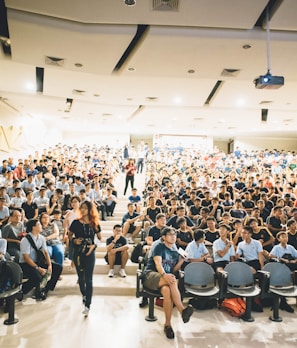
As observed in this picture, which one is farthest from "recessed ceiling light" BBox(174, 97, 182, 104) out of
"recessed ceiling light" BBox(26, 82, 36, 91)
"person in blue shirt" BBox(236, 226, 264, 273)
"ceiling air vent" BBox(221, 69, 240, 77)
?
"person in blue shirt" BBox(236, 226, 264, 273)

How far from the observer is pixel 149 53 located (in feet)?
20.2

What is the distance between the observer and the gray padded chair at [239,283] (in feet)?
13.1

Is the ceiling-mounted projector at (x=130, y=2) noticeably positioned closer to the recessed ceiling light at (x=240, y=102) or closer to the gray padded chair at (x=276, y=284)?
the gray padded chair at (x=276, y=284)

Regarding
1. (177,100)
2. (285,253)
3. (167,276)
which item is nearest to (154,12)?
(167,276)

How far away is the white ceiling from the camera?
4.74 meters

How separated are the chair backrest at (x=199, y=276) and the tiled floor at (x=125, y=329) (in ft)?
1.54

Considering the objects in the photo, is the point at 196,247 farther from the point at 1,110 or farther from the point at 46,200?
the point at 1,110

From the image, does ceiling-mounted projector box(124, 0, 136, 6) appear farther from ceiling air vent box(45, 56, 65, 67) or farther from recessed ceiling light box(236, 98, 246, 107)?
recessed ceiling light box(236, 98, 246, 107)

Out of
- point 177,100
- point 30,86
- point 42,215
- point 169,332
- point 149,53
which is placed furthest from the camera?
point 177,100

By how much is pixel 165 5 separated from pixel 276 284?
4.51 m

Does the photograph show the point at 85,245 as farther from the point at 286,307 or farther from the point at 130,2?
the point at 130,2

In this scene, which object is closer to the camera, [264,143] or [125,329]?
[125,329]

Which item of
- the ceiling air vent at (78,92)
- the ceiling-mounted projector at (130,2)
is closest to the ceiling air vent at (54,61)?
the ceiling-mounted projector at (130,2)

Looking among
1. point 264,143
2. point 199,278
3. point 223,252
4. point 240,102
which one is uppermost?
point 264,143
